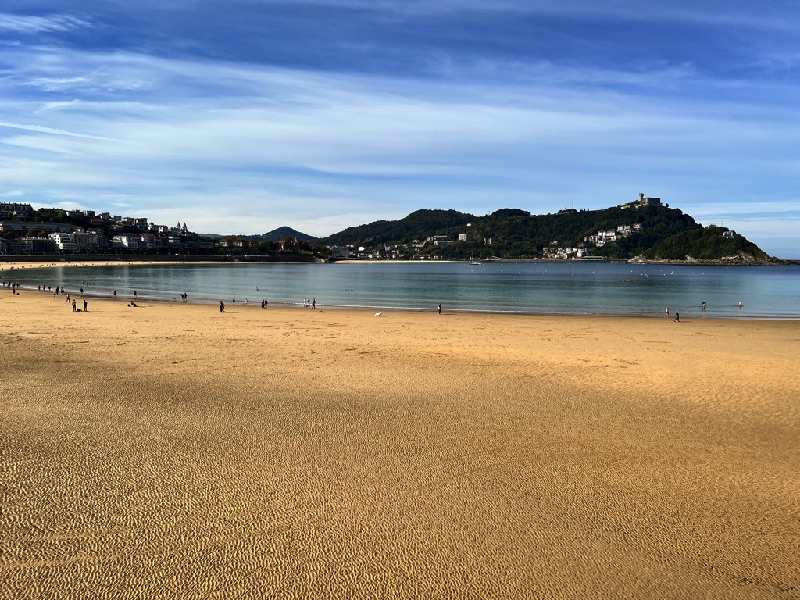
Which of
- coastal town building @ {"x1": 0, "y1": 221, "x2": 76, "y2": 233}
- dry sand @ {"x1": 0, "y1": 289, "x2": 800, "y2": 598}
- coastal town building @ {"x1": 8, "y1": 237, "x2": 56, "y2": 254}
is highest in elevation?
coastal town building @ {"x1": 0, "y1": 221, "x2": 76, "y2": 233}

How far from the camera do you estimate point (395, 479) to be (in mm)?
6934

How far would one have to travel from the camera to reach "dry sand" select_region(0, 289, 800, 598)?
195 inches

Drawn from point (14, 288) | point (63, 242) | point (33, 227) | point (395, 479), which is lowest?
point (395, 479)

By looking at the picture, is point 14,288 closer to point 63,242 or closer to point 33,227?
point 63,242

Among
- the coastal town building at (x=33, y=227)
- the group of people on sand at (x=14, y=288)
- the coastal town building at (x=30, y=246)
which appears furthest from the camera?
the coastal town building at (x=33, y=227)

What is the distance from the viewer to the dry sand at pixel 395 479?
4.96m

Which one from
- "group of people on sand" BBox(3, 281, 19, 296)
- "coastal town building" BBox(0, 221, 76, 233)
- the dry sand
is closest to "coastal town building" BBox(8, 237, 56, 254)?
"coastal town building" BBox(0, 221, 76, 233)

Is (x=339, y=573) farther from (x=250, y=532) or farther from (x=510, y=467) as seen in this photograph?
(x=510, y=467)

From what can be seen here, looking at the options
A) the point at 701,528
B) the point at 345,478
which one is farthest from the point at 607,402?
the point at 345,478

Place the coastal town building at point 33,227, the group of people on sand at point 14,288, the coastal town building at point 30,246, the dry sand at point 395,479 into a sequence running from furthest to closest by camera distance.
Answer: the coastal town building at point 33,227 < the coastal town building at point 30,246 < the group of people on sand at point 14,288 < the dry sand at point 395,479

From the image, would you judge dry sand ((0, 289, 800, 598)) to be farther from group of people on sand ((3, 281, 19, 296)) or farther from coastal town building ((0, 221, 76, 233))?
coastal town building ((0, 221, 76, 233))

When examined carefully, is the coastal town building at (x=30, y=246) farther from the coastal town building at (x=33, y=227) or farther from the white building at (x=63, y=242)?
the coastal town building at (x=33, y=227)


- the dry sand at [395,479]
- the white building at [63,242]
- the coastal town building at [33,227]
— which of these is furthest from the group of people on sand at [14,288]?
the coastal town building at [33,227]

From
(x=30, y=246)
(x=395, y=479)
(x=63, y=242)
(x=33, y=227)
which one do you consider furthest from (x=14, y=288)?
(x=33, y=227)
